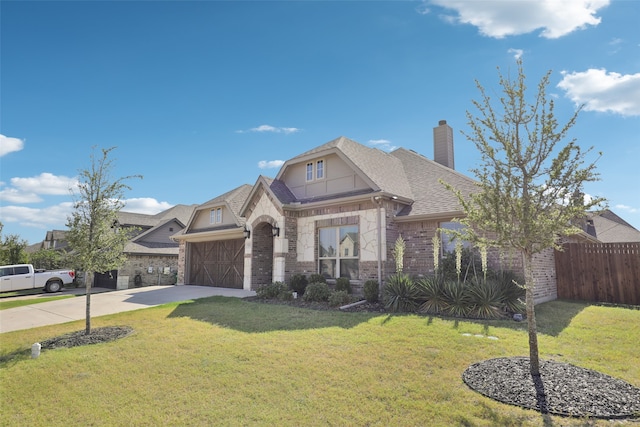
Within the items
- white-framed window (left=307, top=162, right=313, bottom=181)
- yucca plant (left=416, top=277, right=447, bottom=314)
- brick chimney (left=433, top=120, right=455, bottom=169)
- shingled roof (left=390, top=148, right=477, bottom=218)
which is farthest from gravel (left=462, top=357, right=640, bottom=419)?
brick chimney (left=433, top=120, right=455, bottom=169)

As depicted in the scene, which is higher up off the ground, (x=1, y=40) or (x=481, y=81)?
(x=1, y=40)

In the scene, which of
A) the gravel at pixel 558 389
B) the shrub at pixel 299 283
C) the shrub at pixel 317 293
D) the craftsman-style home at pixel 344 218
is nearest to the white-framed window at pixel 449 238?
the craftsman-style home at pixel 344 218

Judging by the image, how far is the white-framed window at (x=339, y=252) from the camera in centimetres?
1298

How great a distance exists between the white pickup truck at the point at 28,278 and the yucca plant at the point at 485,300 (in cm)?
2275

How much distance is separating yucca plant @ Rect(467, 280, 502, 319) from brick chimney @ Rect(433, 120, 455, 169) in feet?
32.8

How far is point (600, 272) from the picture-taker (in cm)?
1213

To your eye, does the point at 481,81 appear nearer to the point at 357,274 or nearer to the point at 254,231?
the point at 357,274

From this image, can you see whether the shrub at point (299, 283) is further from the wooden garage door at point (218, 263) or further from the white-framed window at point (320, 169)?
the wooden garage door at point (218, 263)

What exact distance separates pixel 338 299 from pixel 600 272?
361 inches

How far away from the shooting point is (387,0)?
30.3 feet

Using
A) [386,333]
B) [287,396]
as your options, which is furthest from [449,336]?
[287,396]

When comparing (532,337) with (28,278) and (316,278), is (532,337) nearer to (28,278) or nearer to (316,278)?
(316,278)

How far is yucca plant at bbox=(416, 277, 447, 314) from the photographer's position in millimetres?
9367

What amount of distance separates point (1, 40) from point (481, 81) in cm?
1132
